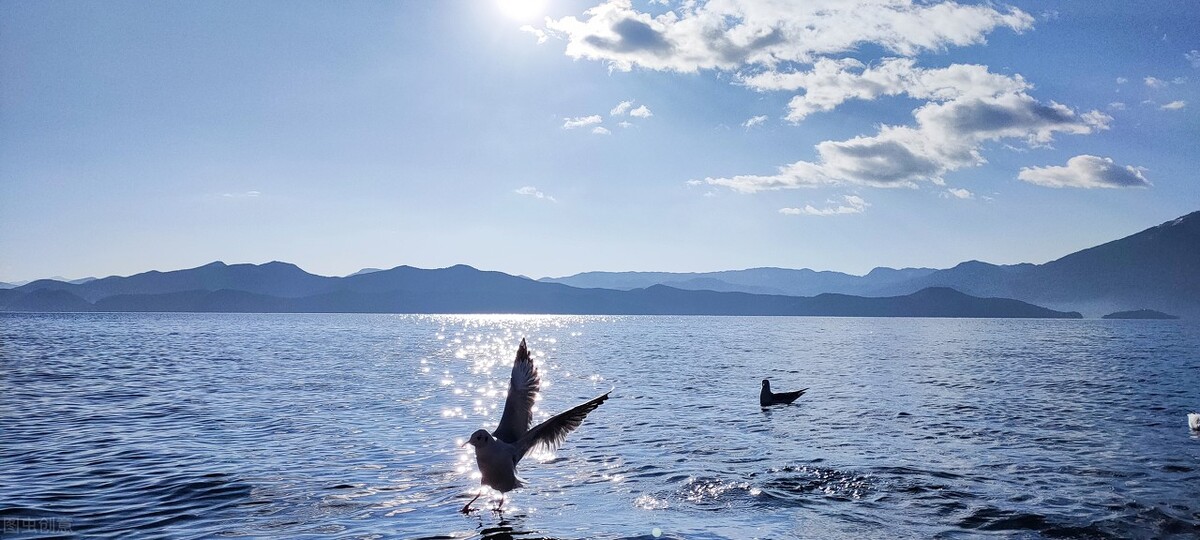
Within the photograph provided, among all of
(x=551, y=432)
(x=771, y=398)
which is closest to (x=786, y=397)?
(x=771, y=398)

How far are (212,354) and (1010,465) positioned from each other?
5564cm

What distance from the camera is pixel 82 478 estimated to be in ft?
43.7

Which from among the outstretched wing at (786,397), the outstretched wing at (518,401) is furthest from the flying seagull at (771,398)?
the outstretched wing at (518,401)

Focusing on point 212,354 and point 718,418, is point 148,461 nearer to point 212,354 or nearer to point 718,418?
point 718,418

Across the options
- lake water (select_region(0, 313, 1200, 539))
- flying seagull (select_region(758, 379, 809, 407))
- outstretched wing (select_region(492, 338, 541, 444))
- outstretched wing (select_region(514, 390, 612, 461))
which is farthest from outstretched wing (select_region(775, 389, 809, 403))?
outstretched wing (select_region(514, 390, 612, 461))

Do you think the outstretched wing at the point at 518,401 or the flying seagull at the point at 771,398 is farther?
the flying seagull at the point at 771,398

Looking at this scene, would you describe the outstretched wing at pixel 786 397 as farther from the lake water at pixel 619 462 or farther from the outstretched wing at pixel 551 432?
the outstretched wing at pixel 551 432

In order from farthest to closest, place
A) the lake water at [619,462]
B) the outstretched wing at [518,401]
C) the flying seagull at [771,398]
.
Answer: the flying seagull at [771,398]
the outstretched wing at [518,401]
the lake water at [619,462]

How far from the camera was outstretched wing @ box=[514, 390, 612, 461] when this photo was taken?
1121cm

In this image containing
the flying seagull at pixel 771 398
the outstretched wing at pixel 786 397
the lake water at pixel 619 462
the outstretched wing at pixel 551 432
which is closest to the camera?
the lake water at pixel 619 462

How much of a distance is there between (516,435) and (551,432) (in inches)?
36.3

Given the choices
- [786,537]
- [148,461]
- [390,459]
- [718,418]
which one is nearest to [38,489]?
[148,461]

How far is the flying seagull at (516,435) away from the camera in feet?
37.4

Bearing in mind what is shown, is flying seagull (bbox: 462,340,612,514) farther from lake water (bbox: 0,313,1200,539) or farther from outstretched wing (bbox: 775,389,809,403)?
outstretched wing (bbox: 775,389,809,403)
